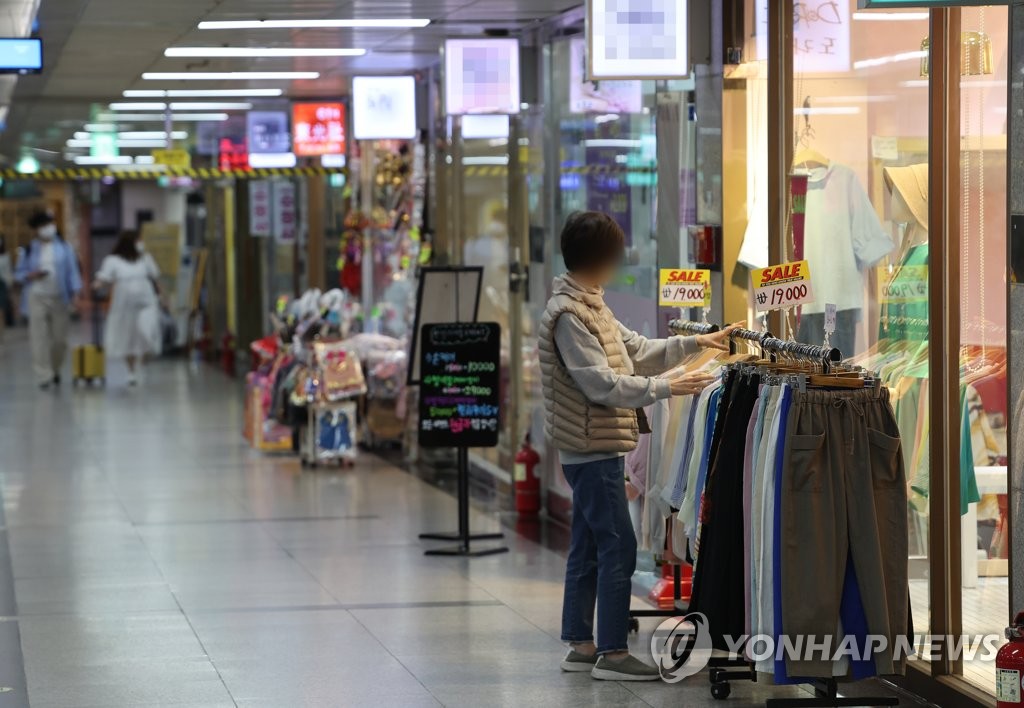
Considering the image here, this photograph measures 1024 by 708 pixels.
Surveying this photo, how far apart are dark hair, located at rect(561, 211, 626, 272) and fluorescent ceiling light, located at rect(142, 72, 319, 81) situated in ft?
23.5

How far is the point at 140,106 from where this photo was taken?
15.2 metres

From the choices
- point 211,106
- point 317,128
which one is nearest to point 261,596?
point 317,128

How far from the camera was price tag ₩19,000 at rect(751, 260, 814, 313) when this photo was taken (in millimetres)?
5199

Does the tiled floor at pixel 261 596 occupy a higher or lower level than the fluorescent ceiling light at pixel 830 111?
lower

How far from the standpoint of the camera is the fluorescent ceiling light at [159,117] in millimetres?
16203

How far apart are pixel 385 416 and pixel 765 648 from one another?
25.3ft

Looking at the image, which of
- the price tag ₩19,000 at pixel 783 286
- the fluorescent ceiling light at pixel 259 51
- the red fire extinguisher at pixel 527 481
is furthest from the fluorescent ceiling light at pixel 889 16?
the fluorescent ceiling light at pixel 259 51

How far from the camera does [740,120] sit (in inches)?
264

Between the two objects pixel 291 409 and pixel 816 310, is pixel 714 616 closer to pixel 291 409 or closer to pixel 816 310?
pixel 816 310

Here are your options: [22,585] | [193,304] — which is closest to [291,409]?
[22,585]

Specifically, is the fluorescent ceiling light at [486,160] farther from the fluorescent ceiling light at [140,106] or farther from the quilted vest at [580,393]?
the fluorescent ceiling light at [140,106]

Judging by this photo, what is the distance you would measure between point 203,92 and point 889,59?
9.01m

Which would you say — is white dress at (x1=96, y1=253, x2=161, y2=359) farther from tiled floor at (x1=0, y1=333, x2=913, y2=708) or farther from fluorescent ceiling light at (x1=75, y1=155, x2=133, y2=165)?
tiled floor at (x1=0, y1=333, x2=913, y2=708)

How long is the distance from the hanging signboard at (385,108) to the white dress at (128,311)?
6619mm
